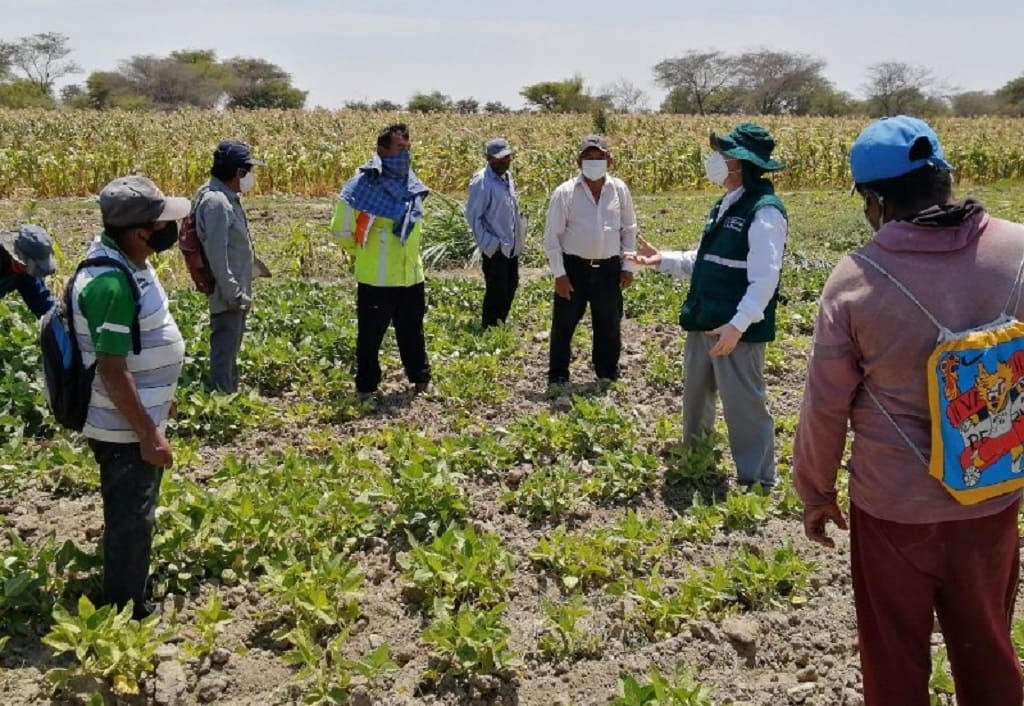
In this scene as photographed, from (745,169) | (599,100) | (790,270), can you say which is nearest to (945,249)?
(745,169)

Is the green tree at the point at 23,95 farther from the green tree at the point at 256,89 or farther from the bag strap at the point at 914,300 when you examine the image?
the bag strap at the point at 914,300

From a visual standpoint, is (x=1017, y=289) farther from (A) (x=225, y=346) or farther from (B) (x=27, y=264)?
(B) (x=27, y=264)

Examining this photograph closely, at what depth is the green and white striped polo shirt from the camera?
11.5 ft

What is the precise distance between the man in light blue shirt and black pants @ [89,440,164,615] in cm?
497

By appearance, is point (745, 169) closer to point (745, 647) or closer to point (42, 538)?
point (745, 647)

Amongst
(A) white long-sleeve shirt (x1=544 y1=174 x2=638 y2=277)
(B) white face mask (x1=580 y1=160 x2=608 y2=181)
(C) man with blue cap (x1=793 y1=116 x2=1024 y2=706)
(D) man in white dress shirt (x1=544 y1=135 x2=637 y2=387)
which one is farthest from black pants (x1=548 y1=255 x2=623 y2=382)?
(C) man with blue cap (x1=793 y1=116 x2=1024 y2=706)

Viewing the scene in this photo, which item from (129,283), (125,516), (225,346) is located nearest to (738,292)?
(129,283)

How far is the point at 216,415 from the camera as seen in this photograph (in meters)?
6.23

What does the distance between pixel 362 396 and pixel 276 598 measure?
2965 millimetres

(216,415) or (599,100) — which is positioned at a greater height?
(599,100)

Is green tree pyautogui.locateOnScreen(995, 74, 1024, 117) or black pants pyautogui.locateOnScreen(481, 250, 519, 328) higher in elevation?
green tree pyautogui.locateOnScreen(995, 74, 1024, 117)

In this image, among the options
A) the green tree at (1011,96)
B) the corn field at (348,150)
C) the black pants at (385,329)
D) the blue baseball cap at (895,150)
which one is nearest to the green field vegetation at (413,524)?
the black pants at (385,329)

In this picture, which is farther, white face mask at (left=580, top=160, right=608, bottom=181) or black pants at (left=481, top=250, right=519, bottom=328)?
black pants at (left=481, top=250, right=519, bottom=328)

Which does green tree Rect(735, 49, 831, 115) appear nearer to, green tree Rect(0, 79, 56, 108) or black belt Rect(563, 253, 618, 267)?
green tree Rect(0, 79, 56, 108)
